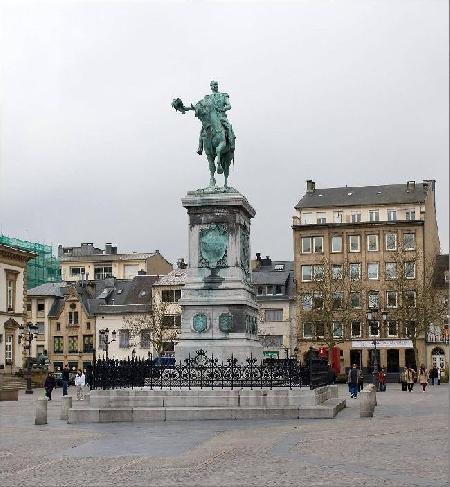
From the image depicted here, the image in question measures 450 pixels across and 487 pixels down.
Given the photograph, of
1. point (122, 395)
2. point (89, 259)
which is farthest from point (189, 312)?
point (89, 259)

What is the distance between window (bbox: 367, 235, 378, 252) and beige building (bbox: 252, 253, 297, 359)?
9.30 metres

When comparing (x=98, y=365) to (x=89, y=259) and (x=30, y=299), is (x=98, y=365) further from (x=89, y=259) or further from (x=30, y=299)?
(x=89, y=259)

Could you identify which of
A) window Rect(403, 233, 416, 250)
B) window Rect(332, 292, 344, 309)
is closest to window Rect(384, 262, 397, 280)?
window Rect(403, 233, 416, 250)

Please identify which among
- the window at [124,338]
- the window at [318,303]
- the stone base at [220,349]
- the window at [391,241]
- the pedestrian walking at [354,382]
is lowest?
the pedestrian walking at [354,382]

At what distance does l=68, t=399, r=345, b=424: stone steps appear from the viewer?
86.8ft

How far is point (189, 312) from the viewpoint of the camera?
100 ft

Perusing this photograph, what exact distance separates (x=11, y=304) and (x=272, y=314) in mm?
29534

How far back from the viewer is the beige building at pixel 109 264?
119312 millimetres

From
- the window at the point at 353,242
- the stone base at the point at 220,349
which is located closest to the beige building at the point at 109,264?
the window at the point at 353,242

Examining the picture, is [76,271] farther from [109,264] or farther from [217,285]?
[217,285]

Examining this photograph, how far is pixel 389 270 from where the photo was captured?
296 feet

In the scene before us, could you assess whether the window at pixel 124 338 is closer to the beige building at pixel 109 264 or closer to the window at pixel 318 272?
the beige building at pixel 109 264

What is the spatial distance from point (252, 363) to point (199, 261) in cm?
458

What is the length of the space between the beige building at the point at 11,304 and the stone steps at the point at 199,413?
159 feet
